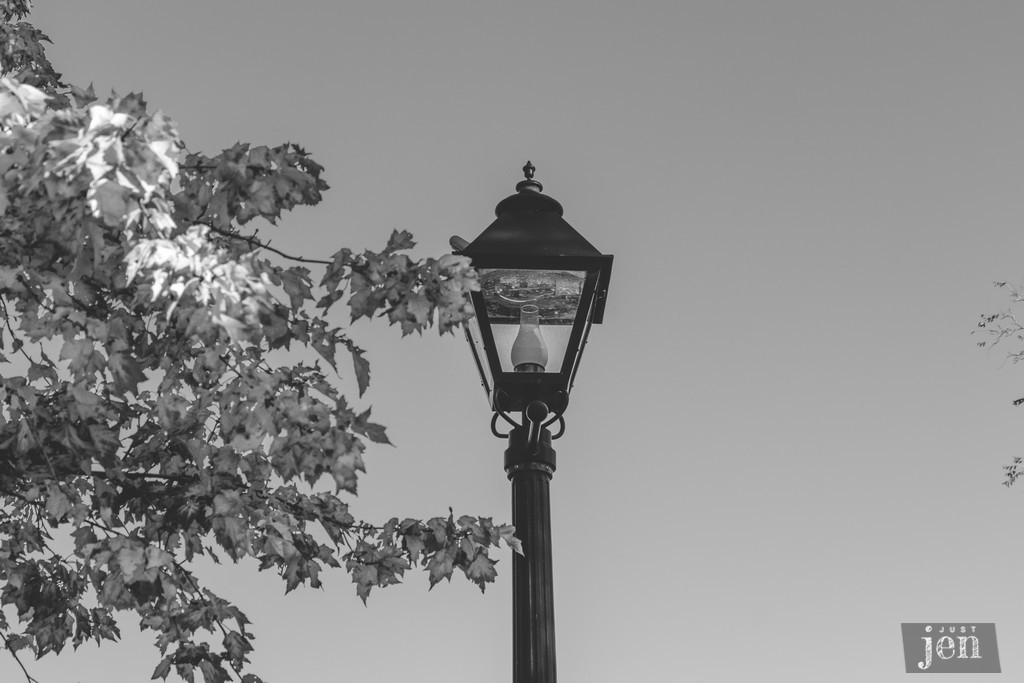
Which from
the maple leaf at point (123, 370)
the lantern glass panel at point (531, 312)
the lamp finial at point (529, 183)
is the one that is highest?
the lamp finial at point (529, 183)

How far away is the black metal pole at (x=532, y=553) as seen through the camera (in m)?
4.04

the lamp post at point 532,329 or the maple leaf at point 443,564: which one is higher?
the lamp post at point 532,329

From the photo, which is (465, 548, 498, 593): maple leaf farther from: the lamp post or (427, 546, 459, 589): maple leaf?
the lamp post

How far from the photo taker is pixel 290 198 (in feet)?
13.8

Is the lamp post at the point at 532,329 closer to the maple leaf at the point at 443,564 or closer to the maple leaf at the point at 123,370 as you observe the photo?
the maple leaf at the point at 443,564

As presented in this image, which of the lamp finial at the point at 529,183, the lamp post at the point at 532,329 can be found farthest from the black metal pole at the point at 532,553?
the lamp finial at the point at 529,183

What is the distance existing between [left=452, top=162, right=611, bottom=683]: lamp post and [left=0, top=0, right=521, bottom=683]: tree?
0.74 ft

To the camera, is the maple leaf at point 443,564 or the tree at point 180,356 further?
the maple leaf at point 443,564

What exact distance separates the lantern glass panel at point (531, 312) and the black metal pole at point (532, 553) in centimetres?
24

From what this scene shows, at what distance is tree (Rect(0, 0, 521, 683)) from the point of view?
3.44 m

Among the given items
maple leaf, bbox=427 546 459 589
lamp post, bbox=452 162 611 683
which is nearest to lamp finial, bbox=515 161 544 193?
lamp post, bbox=452 162 611 683

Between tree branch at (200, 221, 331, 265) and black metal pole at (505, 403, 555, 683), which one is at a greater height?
tree branch at (200, 221, 331, 265)

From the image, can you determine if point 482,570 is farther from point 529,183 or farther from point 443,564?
point 529,183

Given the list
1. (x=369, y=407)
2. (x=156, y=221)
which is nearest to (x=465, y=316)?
(x=369, y=407)
